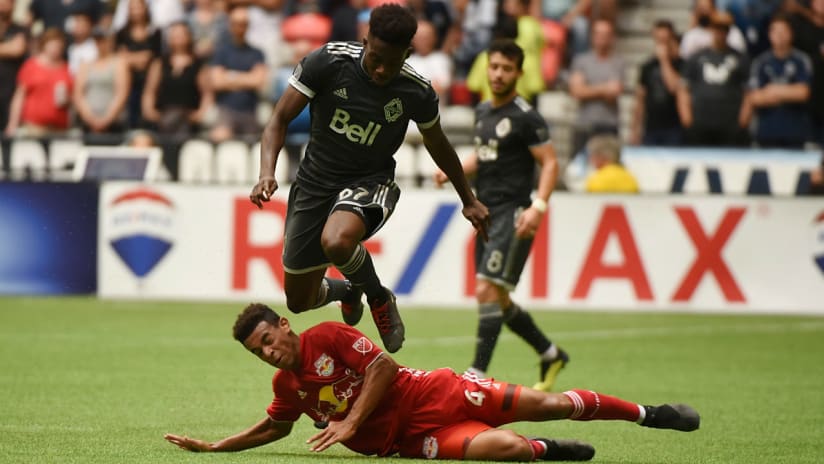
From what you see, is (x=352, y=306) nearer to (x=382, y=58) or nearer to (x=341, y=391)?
(x=382, y=58)

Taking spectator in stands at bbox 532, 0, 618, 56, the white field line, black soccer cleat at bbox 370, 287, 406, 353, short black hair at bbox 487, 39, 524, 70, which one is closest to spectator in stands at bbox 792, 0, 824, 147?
spectator in stands at bbox 532, 0, 618, 56

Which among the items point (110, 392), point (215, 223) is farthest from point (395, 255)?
point (110, 392)

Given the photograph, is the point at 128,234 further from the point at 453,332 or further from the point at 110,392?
the point at 110,392

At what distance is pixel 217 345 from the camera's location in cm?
1370

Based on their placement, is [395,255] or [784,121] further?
[784,121]

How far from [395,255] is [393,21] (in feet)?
29.8

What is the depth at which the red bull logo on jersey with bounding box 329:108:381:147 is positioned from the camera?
342 inches

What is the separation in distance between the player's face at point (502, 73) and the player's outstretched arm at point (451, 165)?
2145 millimetres

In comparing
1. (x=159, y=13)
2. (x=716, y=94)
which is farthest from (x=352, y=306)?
(x=159, y=13)

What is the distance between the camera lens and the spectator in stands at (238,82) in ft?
64.5

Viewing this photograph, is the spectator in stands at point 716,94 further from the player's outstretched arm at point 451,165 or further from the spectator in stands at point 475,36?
the player's outstretched arm at point 451,165

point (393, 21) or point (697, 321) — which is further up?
point (393, 21)

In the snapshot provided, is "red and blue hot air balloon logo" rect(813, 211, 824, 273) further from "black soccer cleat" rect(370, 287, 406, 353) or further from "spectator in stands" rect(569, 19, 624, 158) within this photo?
"black soccer cleat" rect(370, 287, 406, 353)


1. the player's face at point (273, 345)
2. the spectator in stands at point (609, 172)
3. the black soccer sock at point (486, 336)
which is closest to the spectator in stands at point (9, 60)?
the spectator in stands at point (609, 172)
